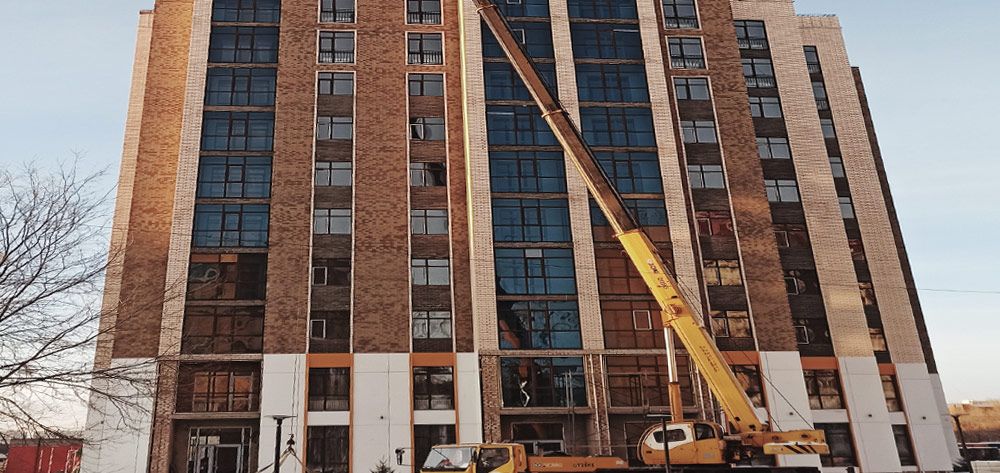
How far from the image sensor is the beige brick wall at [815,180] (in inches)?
1544

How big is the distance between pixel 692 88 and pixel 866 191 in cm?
1348

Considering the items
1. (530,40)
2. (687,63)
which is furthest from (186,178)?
(687,63)

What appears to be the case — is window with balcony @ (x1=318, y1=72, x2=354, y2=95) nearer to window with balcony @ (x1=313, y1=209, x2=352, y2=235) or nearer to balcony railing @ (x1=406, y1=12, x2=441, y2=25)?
balcony railing @ (x1=406, y1=12, x2=441, y2=25)

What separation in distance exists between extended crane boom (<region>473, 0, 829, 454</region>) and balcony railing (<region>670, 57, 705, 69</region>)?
17.9m

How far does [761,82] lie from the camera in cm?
4538

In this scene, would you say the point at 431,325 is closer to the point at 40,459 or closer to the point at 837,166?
the point at 837,166

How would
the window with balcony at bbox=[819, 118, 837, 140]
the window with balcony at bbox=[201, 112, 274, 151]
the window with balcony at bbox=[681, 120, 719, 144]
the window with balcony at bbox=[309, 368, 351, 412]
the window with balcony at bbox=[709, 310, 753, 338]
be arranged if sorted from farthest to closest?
the window with balcony at bbox=[819, 118, 837, 140], the window with balcony at bbox=[681, 120, 719, 144], the window with balcony at bbox=[201, 112, 274, 151], the window with balcony at bbox=[709, 310, 753, 338], the window with balcony at bbox=[309, 368, 351, 412]

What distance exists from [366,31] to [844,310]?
31309mm

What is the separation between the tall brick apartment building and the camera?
35.3 m

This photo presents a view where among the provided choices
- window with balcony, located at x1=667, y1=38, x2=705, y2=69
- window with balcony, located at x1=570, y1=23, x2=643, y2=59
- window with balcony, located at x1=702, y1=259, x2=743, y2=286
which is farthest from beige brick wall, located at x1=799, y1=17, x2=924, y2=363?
window with balcony, located at x1=570, y1=23, x2=643, y2=59

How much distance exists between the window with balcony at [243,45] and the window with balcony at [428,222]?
12661 millimetres

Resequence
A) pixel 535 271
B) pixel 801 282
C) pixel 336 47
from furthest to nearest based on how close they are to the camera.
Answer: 1. pixel 336 47
2. pixel 801 282
3. pixel 535 271

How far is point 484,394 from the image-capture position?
3478 cm

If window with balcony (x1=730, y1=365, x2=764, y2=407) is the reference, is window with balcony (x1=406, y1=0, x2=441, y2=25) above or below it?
above
